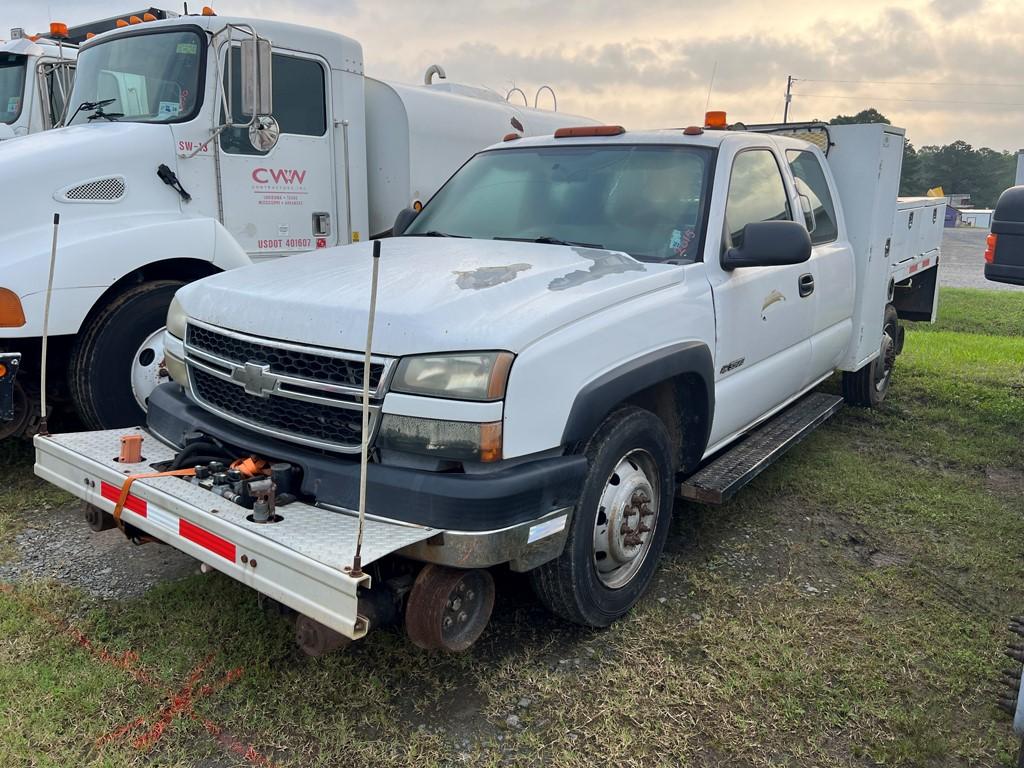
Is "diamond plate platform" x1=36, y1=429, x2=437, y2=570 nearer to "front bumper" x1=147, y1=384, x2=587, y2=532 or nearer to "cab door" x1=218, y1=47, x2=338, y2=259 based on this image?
"front bumper" x1=147, y1=384, x2=587, y2=532

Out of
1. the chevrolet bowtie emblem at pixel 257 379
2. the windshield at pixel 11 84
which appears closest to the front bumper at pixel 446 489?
the chevrolet bowtie emblem at pixel 257 379

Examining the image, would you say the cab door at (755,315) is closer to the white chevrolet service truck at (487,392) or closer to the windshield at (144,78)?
the white chevrolet service truck at (487,392)

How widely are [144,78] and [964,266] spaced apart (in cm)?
2691

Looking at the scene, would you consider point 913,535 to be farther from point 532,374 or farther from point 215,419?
point 215,419

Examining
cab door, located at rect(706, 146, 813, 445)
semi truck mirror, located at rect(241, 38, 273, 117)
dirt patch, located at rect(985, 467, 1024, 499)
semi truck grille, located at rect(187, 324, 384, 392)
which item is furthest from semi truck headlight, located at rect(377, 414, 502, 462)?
dirt patch, located at rect(985, 467, 1024, 499)

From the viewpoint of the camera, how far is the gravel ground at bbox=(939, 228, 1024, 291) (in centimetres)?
2044

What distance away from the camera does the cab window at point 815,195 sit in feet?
16.4

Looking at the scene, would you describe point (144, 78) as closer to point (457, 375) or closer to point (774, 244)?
point (457, 375)

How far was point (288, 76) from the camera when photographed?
588 cm

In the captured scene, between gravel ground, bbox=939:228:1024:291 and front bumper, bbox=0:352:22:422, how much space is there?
1339 cm

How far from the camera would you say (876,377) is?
21.9ft

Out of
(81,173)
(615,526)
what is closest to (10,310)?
(81,173)

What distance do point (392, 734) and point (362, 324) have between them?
1.37 meters

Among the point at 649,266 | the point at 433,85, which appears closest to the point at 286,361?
the point at 649,266
